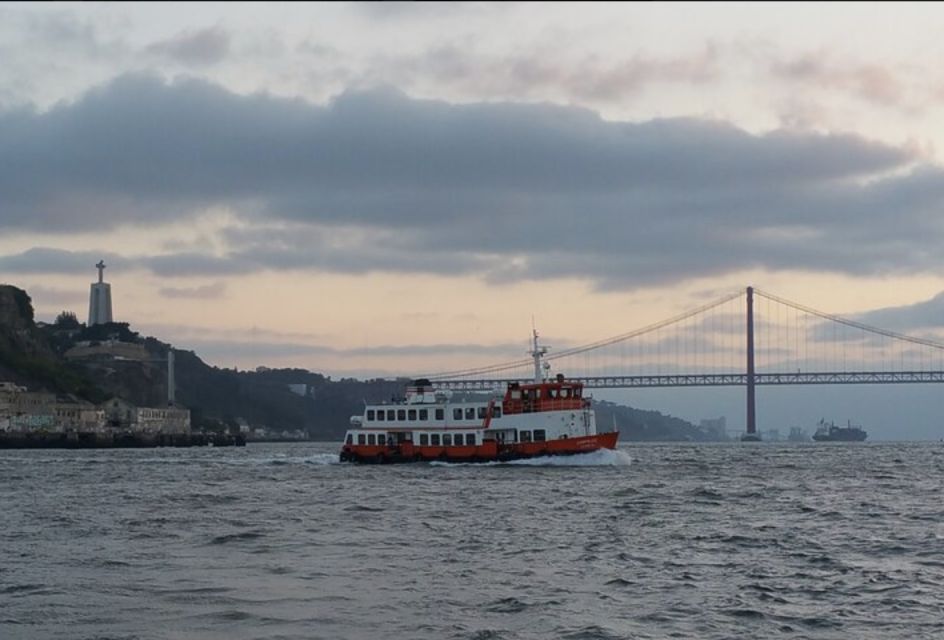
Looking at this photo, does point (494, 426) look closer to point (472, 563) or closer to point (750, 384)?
point (472, 563)

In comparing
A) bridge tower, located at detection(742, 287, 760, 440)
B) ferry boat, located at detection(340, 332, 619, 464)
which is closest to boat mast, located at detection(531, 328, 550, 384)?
ferry boat, located at detection(340, 332, 619, 464)

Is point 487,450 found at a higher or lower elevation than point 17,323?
lower

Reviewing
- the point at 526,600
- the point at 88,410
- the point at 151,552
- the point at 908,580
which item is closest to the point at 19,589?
the point at 151,552

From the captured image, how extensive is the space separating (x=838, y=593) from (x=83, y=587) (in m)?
12.9

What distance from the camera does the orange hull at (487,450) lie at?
6062cm

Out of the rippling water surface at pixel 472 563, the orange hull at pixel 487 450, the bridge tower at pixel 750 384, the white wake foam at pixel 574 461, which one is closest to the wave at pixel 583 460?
the white wake foam at pixel 574 461

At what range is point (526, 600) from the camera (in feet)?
68.0

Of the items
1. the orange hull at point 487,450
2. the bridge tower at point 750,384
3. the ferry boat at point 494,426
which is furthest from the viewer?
the bridge tower at point 750,384

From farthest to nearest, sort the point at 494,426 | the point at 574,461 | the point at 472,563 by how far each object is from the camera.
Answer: the point at 494,426, the point at 574,461, the point at 472,563

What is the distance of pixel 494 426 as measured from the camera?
62.0 metres

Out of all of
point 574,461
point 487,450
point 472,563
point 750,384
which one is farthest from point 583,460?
point 750,384

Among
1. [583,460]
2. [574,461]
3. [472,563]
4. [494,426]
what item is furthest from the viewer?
[494,426]

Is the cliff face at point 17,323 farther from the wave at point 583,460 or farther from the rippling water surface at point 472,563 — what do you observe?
the rippling water surface at point 472,563

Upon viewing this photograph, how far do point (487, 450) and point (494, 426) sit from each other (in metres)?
1.28
